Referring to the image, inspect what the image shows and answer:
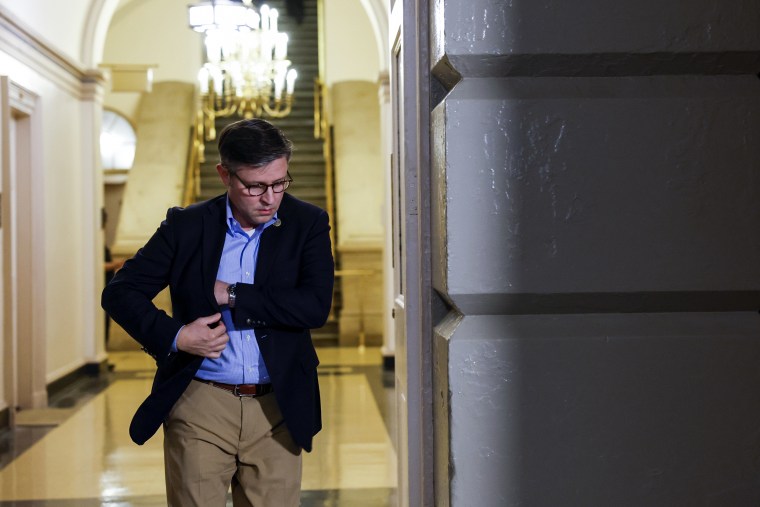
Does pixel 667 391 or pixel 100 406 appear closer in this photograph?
pixel 667 391

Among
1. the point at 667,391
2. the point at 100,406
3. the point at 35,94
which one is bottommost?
the point at 100,406

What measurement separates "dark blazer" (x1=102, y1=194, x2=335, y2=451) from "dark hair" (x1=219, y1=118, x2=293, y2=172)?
0.21 m

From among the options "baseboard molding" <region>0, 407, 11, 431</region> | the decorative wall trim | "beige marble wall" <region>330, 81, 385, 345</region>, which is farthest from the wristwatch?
"beige marble wall" <region>330, 81, 385, 345</region>

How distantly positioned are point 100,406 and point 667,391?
26.0 feet

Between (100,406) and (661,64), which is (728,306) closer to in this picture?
(661,64)

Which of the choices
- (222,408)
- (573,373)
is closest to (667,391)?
(573,373)

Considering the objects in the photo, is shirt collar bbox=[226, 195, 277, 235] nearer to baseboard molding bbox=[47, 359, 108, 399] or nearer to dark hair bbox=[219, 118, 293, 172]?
dark hair bbox=[219, 118, 293, 172]

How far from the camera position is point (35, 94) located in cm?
955

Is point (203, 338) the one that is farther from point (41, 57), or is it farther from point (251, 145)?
point (41, 57)

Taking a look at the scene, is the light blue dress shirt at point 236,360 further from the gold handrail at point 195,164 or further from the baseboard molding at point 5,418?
the gold handrail at point 195,164

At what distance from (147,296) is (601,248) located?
122 centimetres

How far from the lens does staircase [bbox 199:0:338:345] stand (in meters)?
17.1

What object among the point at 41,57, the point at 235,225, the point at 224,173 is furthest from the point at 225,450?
the point at 41,57

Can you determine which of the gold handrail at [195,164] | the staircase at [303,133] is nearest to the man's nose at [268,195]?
the staircase at [303,133]
